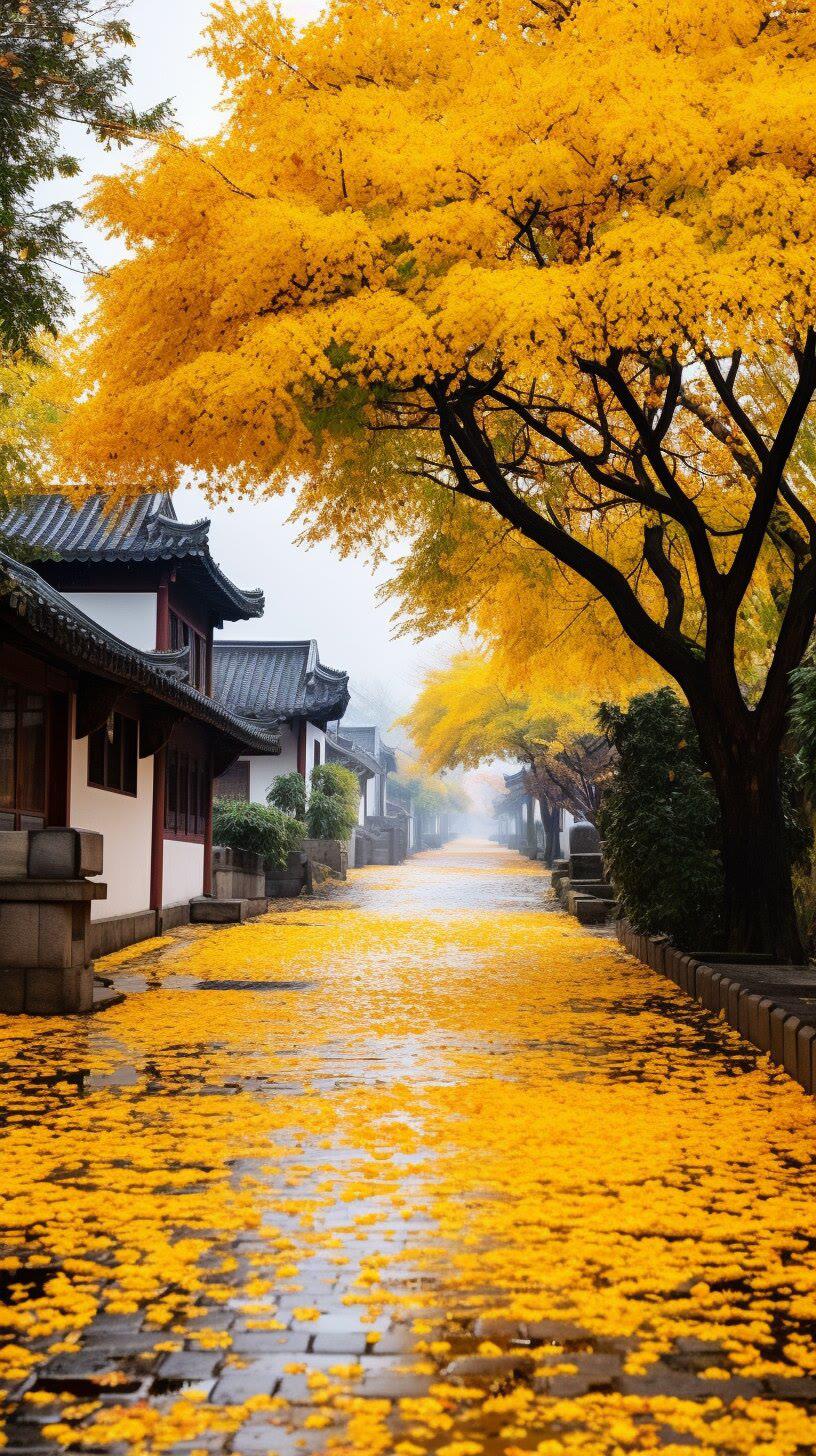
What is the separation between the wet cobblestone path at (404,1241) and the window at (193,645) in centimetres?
1483

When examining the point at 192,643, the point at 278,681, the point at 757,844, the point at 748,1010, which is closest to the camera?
the point at 748,1010

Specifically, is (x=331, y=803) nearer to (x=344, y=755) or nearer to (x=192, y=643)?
(x=192, y=643)

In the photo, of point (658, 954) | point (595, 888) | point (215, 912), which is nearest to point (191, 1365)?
point (658, 954)

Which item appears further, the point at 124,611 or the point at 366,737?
the point at 366,737

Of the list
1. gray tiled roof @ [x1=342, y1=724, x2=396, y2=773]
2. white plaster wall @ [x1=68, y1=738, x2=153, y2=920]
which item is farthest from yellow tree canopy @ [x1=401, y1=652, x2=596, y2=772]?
gray tiled roof @ [x1=342, y1=724, x2=396, y2=773]

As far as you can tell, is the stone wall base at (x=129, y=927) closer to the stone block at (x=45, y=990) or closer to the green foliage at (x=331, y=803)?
the stone block at (x=45, y=990)

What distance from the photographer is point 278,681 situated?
4134 centimetres

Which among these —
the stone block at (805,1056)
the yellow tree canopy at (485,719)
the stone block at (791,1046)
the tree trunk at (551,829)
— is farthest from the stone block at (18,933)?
the tree trunk at (551,829)

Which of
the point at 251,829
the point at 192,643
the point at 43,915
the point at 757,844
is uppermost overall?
the point at 192,643

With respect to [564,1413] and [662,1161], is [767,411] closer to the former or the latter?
[662,1161]

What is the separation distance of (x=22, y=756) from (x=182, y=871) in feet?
29.3

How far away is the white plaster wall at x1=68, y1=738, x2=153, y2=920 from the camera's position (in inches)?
625

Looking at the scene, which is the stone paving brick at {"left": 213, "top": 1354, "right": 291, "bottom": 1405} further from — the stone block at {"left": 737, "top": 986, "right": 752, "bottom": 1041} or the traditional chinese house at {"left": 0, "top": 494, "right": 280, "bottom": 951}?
the traditional chinese house at {"left": 0, "top": 494, "right": 280, "bottom": 951}

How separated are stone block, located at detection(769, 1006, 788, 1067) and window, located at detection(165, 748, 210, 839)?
13886 millimetres
